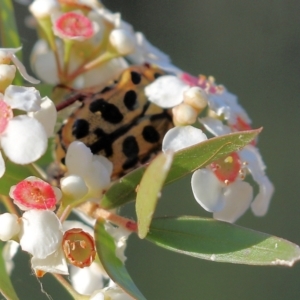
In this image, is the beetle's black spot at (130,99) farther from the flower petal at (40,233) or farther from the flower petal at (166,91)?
the flower petal at (40,233)

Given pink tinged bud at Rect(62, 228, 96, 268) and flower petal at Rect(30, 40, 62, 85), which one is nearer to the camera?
pink tinged bud at Rect(62, 228, 96, 268)

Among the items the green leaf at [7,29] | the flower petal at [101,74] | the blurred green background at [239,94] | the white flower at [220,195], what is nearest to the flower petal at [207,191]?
the white flower at [220,195]

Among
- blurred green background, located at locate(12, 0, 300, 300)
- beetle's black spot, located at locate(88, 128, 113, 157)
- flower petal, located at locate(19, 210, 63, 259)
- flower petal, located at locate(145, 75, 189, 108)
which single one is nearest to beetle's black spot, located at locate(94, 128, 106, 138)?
beetle's black spot, located at locate(88, 128, 113, 157)

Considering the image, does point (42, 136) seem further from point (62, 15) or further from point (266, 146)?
point (266, 146)

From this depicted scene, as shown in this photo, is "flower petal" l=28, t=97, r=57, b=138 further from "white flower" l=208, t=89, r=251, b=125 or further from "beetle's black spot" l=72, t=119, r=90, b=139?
"white flower" l=208, t=89, r=251, b=125

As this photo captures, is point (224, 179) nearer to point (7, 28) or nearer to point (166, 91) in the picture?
point (166, 91)

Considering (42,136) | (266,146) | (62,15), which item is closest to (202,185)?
(42,136)

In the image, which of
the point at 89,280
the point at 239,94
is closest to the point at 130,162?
the point at 89,280
